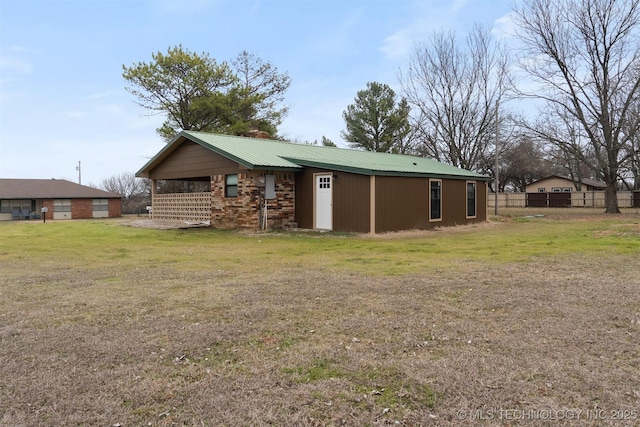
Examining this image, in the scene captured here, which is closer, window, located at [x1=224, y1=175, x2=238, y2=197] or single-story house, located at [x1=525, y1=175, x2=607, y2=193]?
window, located at [x1=224, y1=175, x2=238, y2=197]

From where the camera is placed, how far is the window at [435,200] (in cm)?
1580

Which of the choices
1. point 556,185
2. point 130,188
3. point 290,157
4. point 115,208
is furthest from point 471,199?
point 130,188

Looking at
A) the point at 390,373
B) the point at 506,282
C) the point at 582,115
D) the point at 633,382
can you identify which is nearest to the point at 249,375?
the point at 390,373

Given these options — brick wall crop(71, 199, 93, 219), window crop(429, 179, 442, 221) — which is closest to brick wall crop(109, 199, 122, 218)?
brick wall crop(71, 199, 93, 219)

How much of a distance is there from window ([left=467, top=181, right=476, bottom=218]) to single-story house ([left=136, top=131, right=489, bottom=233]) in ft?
1.57

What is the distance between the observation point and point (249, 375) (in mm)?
2969

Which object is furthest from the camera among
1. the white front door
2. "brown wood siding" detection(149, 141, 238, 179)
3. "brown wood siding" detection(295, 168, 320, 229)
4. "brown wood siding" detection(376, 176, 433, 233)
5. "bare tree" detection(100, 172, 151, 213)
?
"bare tree" detection(100, 172, 151, 213)

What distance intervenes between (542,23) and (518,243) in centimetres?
1790

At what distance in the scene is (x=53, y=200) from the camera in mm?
29797

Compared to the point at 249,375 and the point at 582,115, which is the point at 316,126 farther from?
the point at 249,375

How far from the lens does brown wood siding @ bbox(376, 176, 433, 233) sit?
44.0 feet

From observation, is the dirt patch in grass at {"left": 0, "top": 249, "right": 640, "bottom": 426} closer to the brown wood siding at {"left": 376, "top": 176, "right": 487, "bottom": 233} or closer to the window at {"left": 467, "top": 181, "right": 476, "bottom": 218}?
the brown wood siding at {"left": 376, "top": 176, "right": 487, "bottom": 233}

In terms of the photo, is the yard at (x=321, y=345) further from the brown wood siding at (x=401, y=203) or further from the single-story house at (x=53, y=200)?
the single-story house at (x=53, y=200)

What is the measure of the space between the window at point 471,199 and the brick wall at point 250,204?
7916mm
